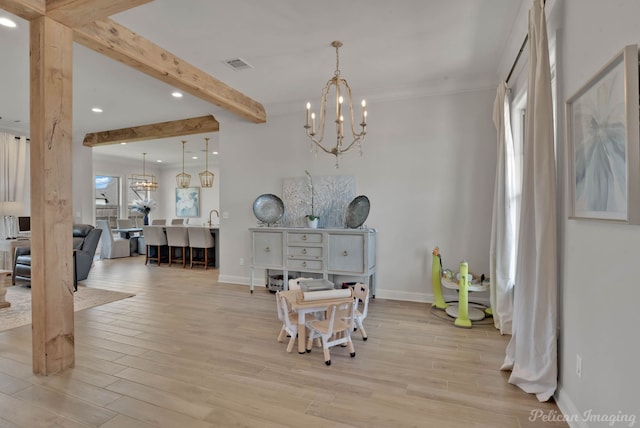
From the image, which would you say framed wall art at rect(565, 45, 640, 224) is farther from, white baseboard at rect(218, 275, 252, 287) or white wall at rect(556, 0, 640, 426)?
white baseboard at rect(218, 275, 252, 287)

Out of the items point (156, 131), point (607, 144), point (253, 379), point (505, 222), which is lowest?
point (253, 379)

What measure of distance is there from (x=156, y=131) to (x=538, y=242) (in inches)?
253

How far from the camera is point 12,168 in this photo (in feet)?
21.2

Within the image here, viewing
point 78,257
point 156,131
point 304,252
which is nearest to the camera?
point 304,252

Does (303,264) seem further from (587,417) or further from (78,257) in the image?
(78,257)

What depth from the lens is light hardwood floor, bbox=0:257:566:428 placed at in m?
1.95

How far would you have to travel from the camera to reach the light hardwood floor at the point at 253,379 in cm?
195

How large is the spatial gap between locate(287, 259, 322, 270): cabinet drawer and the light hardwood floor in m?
0.91

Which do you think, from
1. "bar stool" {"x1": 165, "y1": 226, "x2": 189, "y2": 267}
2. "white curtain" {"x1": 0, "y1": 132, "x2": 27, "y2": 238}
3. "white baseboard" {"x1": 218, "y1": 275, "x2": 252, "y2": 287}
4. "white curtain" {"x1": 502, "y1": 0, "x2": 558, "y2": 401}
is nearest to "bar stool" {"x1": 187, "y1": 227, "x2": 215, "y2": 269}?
"bar stool" {"x1": 165, "y1": 226, "x2": 189, "y2": 267}

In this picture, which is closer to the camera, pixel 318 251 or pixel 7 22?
pixel 7 22

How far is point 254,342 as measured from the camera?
9.98 ft

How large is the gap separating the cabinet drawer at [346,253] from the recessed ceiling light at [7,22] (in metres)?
3.72

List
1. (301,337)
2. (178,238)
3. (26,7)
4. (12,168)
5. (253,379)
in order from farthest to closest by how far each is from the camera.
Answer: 1. (178,238)
2. (12,168)
3. (301,337)
4. (253,379)
5. (26,7)

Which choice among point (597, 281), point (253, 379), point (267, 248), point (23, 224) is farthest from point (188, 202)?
point (597, 281)
